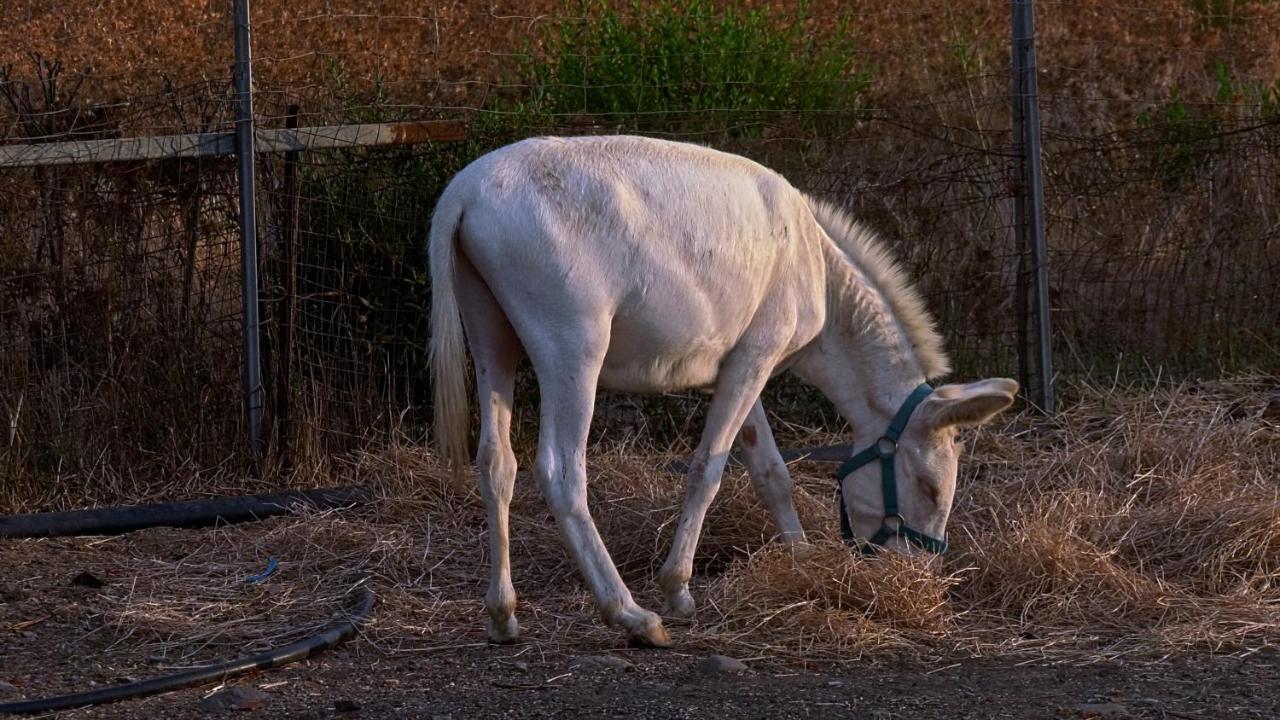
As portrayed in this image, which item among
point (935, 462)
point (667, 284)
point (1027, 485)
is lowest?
point (1027, 485)

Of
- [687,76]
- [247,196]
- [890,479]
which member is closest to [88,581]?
[247,196]

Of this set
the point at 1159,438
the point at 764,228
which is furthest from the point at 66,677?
the point at 1159,438

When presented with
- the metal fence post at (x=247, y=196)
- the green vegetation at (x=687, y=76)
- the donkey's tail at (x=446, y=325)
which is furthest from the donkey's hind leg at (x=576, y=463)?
the green vegetation at (x=687, y=76)

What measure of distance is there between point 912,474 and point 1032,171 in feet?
10.4

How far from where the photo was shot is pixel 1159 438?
7.23m

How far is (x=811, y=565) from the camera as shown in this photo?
523 centimetres

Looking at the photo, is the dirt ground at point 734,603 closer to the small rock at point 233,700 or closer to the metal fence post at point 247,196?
the small rock at point 233,700

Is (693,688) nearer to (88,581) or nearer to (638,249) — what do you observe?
(638,249)

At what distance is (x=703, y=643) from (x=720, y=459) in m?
0.70

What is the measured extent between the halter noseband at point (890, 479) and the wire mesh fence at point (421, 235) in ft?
8.24

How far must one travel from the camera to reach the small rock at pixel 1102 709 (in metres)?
4.04

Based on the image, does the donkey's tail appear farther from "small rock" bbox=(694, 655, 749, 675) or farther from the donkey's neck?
the donkey's neck

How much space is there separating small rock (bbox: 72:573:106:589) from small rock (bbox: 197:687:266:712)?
178cm

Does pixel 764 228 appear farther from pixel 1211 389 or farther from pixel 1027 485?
pixel 1211 389
